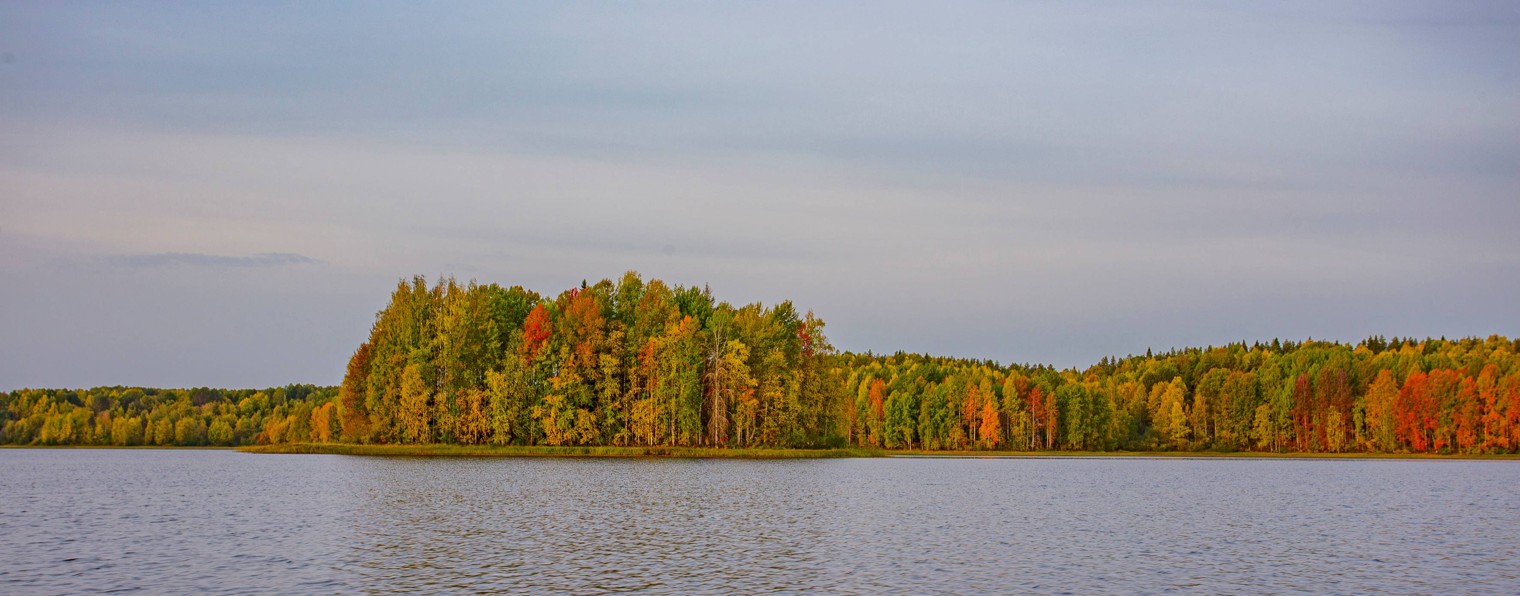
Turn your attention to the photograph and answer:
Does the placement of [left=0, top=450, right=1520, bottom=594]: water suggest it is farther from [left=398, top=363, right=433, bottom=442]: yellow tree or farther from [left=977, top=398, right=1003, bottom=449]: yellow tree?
[left=977, top=398, right=1003, bottom=449]: yellow tree

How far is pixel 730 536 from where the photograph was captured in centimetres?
4025

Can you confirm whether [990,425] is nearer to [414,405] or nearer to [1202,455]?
[1202,455]

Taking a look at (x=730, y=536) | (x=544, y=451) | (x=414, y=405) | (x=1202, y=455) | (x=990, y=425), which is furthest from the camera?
(x=990, y=425)

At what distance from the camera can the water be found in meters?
30.3

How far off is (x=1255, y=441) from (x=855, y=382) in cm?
6313

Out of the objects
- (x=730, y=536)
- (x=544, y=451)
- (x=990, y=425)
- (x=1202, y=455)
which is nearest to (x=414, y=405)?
(x=544, y=451)

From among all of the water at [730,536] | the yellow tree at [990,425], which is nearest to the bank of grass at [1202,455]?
the yellow tree at [990,425]

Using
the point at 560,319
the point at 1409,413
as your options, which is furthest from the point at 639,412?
the point at 1409,413

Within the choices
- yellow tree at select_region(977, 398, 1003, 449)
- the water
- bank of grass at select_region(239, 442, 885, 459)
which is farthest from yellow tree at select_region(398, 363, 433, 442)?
yellow tree at select_region(977, 398, 1003, 449)

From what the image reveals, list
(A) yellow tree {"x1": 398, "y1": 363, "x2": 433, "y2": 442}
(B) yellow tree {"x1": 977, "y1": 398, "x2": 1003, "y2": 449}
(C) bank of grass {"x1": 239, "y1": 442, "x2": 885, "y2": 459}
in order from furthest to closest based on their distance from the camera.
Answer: (B) yellow tree {"x1": 977, "y1": 398, "x2": 1003, "y2": 449}
(C) bank of grass {"x1": 239, "y1": 442, "x2": 885, "y2": 459}
(A) yellow tree {"x1": 398, "y1": 363, "x2": 433, "y2": 442}

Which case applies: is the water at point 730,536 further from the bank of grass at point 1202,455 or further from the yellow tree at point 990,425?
the yellow tree at point 990,425

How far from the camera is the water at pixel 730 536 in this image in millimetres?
30297

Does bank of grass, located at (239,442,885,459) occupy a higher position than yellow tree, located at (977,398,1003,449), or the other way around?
yellow tree, located at (977,398,1003,449)

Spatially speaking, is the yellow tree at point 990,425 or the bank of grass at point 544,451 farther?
the yellow tree at point 990,425
